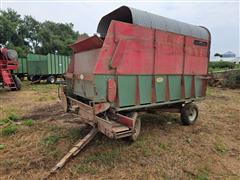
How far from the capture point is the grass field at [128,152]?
3.75 meters

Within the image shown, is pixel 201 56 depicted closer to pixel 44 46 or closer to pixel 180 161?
pixel 180 161

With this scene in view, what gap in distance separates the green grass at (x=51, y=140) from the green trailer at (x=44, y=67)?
14965 mm

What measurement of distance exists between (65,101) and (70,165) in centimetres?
205

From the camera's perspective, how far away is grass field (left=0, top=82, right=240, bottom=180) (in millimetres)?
3746

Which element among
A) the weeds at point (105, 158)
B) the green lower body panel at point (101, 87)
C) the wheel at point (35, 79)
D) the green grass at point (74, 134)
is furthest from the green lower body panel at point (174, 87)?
the wheel at point (35, 79)

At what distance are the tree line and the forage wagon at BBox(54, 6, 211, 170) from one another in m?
36.7

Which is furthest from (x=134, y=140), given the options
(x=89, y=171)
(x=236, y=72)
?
(x=236, y=72)

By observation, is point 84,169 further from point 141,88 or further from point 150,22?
point 150,22

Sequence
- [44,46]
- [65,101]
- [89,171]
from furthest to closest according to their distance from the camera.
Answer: [44,46] < [65,101] < [89,171]

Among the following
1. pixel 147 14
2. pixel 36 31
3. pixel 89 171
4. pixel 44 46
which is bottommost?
pixel 89 171

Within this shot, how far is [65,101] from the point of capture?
5562 millimetres

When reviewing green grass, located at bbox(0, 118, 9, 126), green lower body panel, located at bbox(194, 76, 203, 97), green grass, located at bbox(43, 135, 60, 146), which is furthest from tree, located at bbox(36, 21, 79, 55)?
green grass, located at bbox(43, 135, 60, 146)

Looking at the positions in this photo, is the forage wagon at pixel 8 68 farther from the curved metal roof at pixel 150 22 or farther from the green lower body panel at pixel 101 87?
the green lower body panel at pixel 101 87

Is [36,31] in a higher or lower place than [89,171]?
higher
